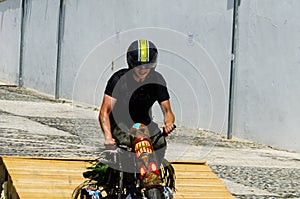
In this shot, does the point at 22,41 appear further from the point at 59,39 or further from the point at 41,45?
the point at 59,39

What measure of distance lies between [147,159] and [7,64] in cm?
2034

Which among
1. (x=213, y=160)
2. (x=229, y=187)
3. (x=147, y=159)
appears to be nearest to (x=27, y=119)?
(x=213, y=160)

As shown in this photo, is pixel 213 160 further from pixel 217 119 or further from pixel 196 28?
pixel 196 28

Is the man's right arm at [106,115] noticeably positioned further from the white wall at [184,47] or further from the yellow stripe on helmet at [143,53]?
the white wall at [184,47]

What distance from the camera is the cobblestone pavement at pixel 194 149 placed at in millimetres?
8438

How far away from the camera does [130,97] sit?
5875mm

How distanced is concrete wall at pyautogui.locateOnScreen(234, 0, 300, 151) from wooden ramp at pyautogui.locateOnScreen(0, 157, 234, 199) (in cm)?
415

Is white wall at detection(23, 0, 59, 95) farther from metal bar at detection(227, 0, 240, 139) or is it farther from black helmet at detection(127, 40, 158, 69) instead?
black helmet at detection(127, 40, 158, 69)

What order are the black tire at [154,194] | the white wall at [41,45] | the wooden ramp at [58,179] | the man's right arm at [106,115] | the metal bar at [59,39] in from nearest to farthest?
1. the black tire at [154,194]
2. the man's right arm at [106,115]
3. the wooden ramp at [58,179]
4. the metal bar at [59,39]
5. the white wall at [41,45]

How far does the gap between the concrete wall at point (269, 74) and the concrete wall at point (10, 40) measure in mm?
11964

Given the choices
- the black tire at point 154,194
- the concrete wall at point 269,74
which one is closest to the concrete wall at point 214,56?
the concrete wall at point 269,74

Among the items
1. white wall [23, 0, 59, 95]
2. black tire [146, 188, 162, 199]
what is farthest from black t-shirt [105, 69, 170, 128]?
white wall [23, 0, 59, 95]

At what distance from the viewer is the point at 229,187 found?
8.88 m

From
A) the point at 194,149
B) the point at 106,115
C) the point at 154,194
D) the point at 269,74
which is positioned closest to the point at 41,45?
the point at 269,74
